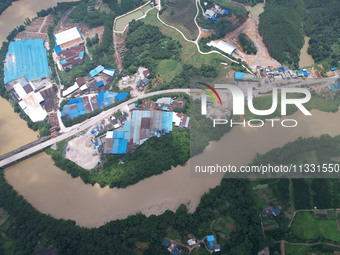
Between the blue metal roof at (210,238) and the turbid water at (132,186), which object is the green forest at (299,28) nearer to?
the turbid water at (132,186)

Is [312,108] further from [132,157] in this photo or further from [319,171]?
[132,157]

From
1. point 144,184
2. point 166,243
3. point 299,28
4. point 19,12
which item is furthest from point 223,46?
point 19,12

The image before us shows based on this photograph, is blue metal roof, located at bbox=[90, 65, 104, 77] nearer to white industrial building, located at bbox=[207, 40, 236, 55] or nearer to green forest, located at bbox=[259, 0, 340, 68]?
white industrial building, located at bbox=[207, 40, 236, 55]

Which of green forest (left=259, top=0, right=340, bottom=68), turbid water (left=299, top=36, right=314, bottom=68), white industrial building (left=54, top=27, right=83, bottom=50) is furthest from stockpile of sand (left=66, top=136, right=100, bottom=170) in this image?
turbid water (left=299, top=36, right=314, bottom=68)

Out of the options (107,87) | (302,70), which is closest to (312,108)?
(302,70)

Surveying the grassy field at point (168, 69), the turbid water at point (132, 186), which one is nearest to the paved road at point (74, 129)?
the turbid water at point (132, 186)
